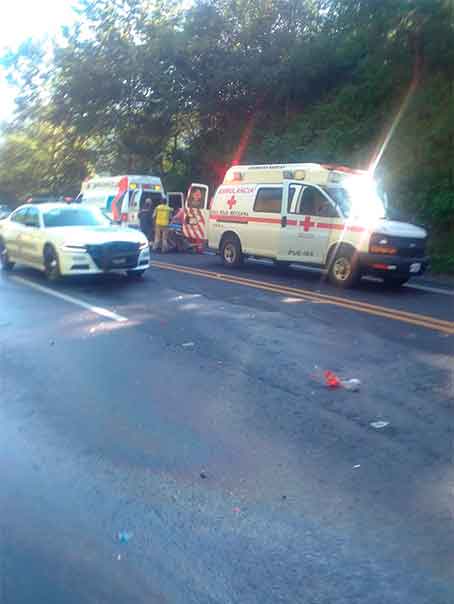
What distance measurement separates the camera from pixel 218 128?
29375 millimetres

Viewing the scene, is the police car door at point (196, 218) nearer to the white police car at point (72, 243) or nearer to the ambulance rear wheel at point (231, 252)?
the ambulance rear wheel at point (231, 252)

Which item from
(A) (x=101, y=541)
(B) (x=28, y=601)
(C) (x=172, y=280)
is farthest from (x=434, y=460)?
(C) (x=172, y=280)

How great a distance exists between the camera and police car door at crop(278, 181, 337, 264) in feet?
43.8

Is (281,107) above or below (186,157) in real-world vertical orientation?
above

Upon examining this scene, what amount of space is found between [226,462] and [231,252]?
1131 cm

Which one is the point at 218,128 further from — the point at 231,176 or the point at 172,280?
the point at 172,280

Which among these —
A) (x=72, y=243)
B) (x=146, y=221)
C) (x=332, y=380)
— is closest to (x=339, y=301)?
(x=332, y=380)

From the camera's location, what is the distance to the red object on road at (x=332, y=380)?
6.47m

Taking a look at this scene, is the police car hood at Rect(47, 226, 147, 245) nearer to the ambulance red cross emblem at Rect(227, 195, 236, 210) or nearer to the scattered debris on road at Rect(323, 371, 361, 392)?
the ambulance red cross emblem at Rect(227, 195, 236, 210)

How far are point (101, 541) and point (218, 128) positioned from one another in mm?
27127

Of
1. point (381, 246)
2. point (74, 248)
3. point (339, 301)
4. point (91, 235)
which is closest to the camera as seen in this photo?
point (339, 301)

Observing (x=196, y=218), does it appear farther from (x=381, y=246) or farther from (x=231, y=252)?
(x=381, y=246)

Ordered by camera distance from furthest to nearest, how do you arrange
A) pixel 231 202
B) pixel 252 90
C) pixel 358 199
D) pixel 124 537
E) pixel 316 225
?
pixel 252 90
pixel 231 202
pixel 316 225
pixel 358 199
pixel 124 537

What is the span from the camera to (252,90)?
2716 centimetres
